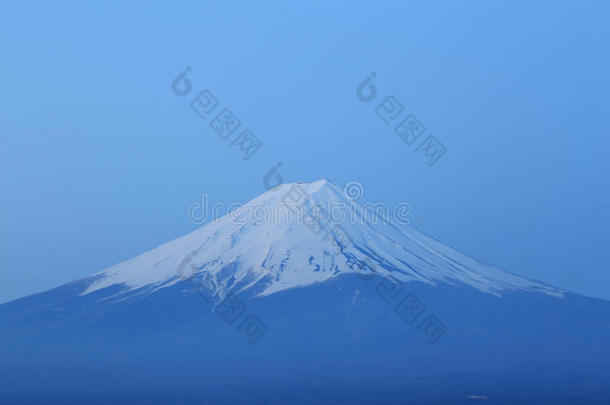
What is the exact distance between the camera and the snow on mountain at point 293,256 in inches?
2149

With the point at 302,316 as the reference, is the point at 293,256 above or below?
above

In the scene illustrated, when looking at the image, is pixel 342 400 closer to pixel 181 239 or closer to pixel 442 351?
pixel 442 351

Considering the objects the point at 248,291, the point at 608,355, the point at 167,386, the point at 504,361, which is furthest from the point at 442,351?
the point at 167,386

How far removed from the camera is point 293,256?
55.7m

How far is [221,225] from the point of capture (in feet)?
202
